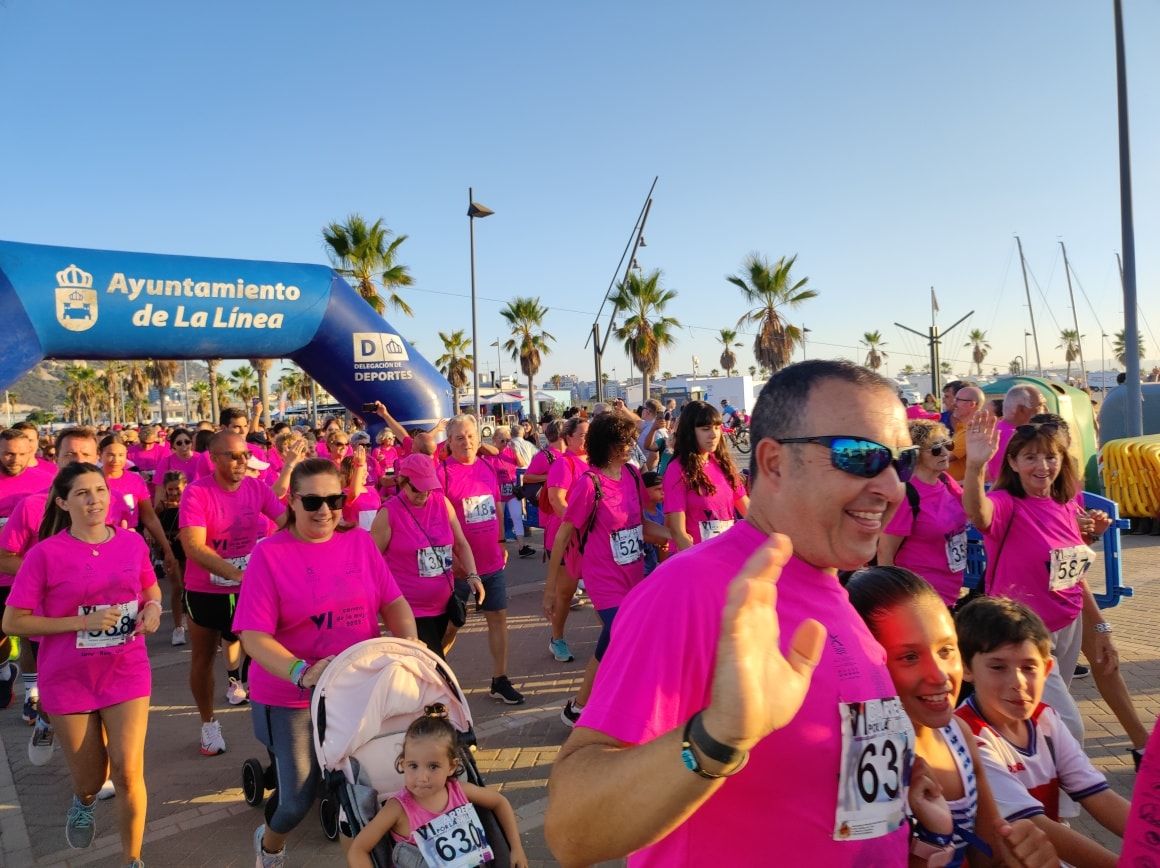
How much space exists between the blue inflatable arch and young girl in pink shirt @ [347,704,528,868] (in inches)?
437

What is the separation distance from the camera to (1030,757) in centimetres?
225

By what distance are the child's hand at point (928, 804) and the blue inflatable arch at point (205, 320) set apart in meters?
12.8

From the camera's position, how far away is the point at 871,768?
1427 mm

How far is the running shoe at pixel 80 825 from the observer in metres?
3.79

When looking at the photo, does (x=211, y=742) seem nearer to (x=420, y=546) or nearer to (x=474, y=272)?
(x=420, y=546)

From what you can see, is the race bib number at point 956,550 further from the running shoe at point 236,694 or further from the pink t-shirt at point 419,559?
the running shoe at point 236,694

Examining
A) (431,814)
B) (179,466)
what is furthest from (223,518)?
(179,466)

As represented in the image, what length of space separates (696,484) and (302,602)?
2.66m

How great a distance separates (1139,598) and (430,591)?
265 inches

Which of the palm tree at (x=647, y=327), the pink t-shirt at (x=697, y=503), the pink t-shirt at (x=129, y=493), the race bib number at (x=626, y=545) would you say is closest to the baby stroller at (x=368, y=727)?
the race bib number at (x=626, y=545)

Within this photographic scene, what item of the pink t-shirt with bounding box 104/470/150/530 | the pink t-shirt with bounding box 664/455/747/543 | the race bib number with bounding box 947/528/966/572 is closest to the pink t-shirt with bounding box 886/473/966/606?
the race bib number with bounding box 947/528/966/572

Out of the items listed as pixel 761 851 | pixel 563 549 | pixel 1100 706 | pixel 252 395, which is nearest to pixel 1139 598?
pixel 1100 706

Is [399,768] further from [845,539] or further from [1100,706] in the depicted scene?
[1100,706]

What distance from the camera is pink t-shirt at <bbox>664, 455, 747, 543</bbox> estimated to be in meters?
5.09
